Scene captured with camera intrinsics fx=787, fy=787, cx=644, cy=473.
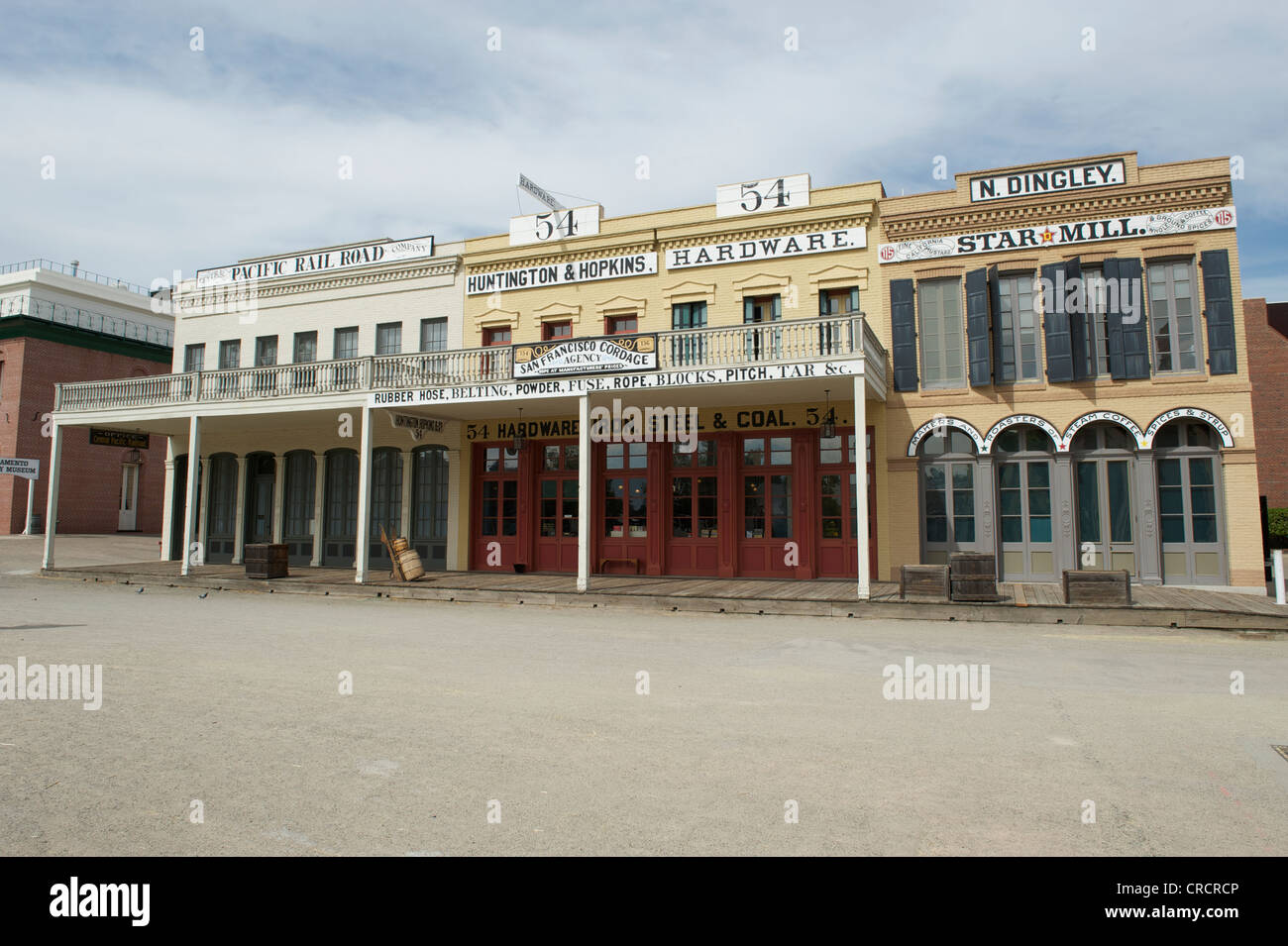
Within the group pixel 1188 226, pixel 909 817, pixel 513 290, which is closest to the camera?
pixel 909 817

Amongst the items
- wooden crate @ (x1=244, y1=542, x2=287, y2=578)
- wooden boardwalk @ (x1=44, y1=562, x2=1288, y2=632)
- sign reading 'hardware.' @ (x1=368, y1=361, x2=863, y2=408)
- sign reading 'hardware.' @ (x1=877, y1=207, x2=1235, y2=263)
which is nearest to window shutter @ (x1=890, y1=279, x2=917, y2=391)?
sign reading 'hardware.' @ (x1=877, y1=207, x2=1235, y2=263)

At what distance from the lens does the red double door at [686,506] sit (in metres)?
16.3

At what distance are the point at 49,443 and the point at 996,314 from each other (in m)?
33.4

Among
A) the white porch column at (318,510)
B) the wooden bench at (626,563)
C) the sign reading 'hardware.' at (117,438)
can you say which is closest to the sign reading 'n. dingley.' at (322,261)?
the sign reading 'hardware.' at (117,438)

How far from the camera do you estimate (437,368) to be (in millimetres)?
17984

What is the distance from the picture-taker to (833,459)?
16.3m

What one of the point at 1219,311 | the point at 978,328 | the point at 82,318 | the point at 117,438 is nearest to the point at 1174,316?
the point at 1219,311

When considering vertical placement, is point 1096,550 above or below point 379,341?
below

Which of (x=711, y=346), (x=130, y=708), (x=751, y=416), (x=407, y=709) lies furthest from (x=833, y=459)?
(x=130, y=708)

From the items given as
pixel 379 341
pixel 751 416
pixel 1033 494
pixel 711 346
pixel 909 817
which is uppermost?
pixel 379 341

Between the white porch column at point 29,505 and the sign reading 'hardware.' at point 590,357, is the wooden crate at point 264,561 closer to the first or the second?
the sign reading 'hardware.' at point 590,357

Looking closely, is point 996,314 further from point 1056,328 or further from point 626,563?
point 626,563

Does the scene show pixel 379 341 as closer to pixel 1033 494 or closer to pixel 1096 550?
pixel 1033 494

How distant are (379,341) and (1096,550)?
1703 centimetres
